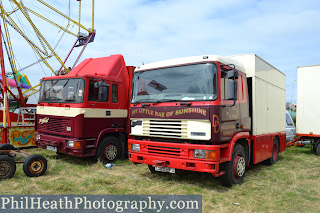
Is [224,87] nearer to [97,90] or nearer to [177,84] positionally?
[177,84]

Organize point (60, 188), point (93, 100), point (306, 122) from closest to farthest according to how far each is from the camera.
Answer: point (60, 188) < point (93, 100) < point (306, 122)

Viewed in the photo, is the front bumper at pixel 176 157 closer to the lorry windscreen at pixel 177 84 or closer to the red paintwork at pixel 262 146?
the lorry windscreen at pixel 177 84

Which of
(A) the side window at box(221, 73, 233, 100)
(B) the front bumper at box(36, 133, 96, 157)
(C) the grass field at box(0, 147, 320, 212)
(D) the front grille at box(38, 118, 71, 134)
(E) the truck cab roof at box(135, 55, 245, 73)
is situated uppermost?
(E) the truck cab roof at box(135, 55, 245, 73)

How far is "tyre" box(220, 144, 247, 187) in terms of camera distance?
5332 mm

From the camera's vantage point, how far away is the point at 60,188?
5.17 metres

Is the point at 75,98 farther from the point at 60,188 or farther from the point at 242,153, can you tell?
the point at 242,153

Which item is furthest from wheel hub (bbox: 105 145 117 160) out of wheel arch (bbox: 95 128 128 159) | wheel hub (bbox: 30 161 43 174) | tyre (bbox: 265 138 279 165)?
tyre (bbox: 265 138 279 165)

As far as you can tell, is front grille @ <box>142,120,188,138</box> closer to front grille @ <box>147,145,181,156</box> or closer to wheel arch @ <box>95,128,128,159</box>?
front grille @ <box>147,145,181,156</box>

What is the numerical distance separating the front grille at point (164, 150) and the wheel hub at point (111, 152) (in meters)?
2.50

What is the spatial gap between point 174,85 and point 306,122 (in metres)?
7.51

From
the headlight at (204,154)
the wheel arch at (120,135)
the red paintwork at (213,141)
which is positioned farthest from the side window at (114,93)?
the headlight at (204,154)

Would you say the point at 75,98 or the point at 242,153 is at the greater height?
the point at 75,98

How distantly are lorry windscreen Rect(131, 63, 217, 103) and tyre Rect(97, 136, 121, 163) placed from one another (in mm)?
2268

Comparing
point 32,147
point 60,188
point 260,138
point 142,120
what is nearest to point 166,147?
point 142,120
